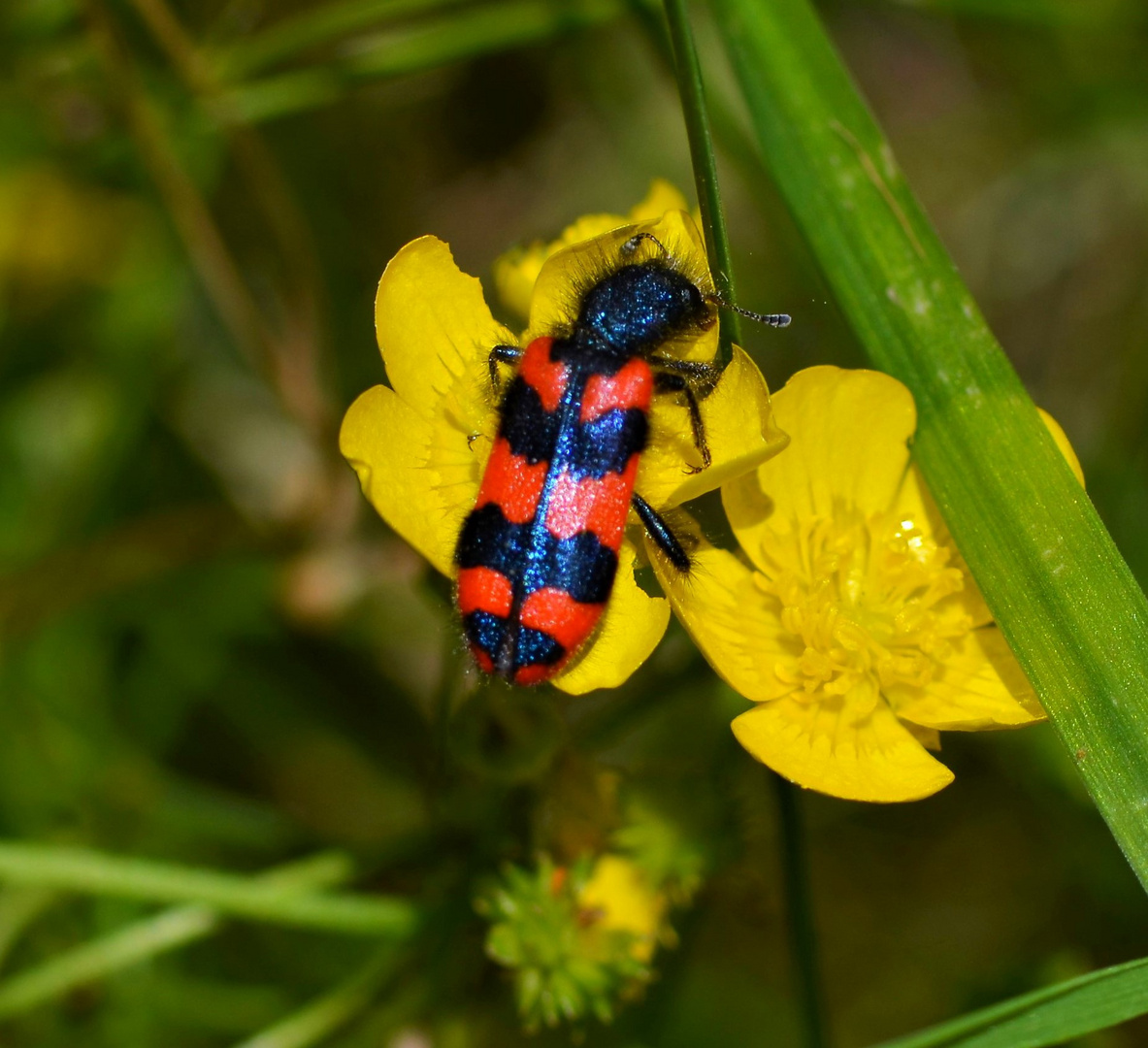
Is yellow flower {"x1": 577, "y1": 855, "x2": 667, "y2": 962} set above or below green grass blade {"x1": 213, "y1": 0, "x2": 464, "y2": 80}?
below

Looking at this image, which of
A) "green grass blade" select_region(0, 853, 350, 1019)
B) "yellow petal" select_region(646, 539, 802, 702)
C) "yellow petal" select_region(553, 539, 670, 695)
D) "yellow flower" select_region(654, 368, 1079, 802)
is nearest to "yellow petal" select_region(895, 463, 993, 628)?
"yellow flower" select_region(654, 368, 1079, 802)

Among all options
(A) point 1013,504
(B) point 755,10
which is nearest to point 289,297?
(B) point 755,10

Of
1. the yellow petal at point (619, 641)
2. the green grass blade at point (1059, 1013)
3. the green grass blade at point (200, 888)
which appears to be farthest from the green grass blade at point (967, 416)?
the green grass blade at point (200, 888)

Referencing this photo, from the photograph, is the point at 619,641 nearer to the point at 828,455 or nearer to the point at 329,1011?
the point at 828,455

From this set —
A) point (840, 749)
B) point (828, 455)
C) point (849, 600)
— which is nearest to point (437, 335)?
point (828, 455)

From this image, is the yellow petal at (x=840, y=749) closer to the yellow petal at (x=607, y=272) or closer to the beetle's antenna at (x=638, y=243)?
the yellow petal at (x=607, y=272)

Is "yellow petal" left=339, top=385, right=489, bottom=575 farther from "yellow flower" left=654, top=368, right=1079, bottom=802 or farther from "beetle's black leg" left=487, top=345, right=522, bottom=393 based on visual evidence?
"yellow flower" left=654, top=368, right=1079, bottom=802

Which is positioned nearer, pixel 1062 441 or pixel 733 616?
pixel 1062 441
